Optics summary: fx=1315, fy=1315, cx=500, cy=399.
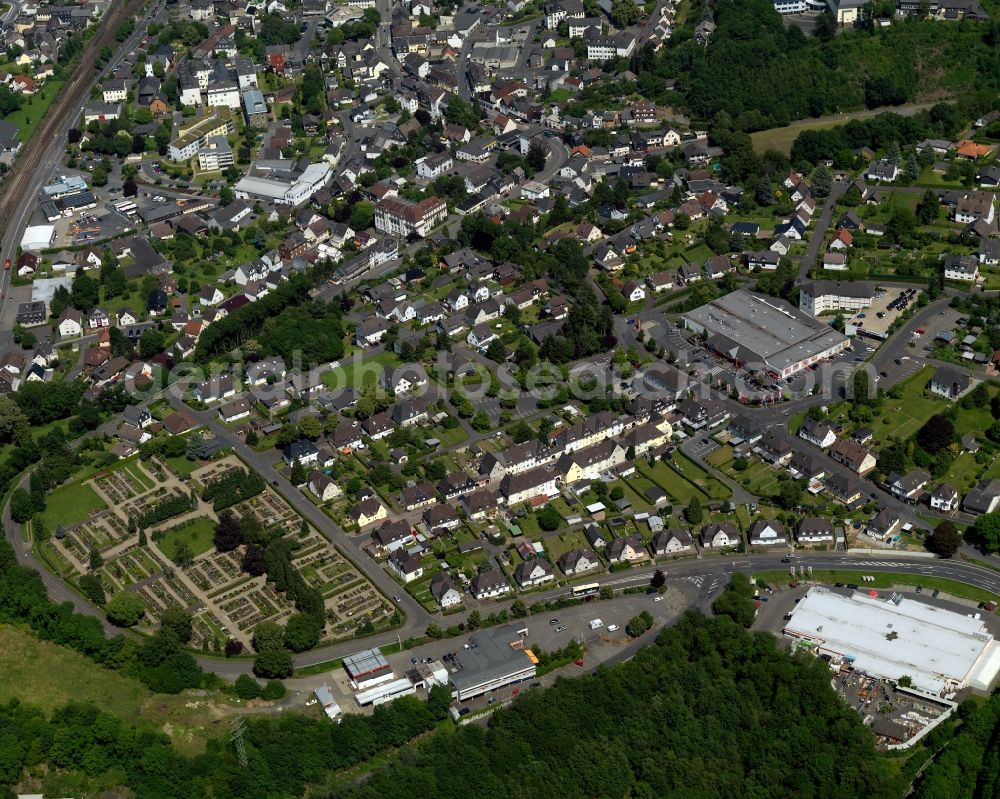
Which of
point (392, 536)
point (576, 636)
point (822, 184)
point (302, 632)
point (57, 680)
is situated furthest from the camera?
point (822, 184)

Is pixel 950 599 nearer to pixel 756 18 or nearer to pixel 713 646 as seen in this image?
pixel 713 646

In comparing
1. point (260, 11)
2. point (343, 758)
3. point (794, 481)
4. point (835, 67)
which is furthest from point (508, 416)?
point (260, 11)

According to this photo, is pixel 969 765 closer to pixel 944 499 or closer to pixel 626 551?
pixel 944 499

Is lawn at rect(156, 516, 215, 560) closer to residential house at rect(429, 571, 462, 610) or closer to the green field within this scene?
residential house at rect(429, 571, 462, 610)

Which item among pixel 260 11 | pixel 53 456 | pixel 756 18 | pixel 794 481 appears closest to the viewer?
pixel 794 481

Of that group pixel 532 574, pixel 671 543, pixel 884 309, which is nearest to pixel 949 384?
pixel 884 309

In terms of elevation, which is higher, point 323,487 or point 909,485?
point 323,487

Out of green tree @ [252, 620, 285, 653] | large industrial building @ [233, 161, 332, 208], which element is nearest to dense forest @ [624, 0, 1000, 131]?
large industrial building @ [233, 161, 332, 208]

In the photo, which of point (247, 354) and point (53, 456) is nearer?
point (53, 456)
